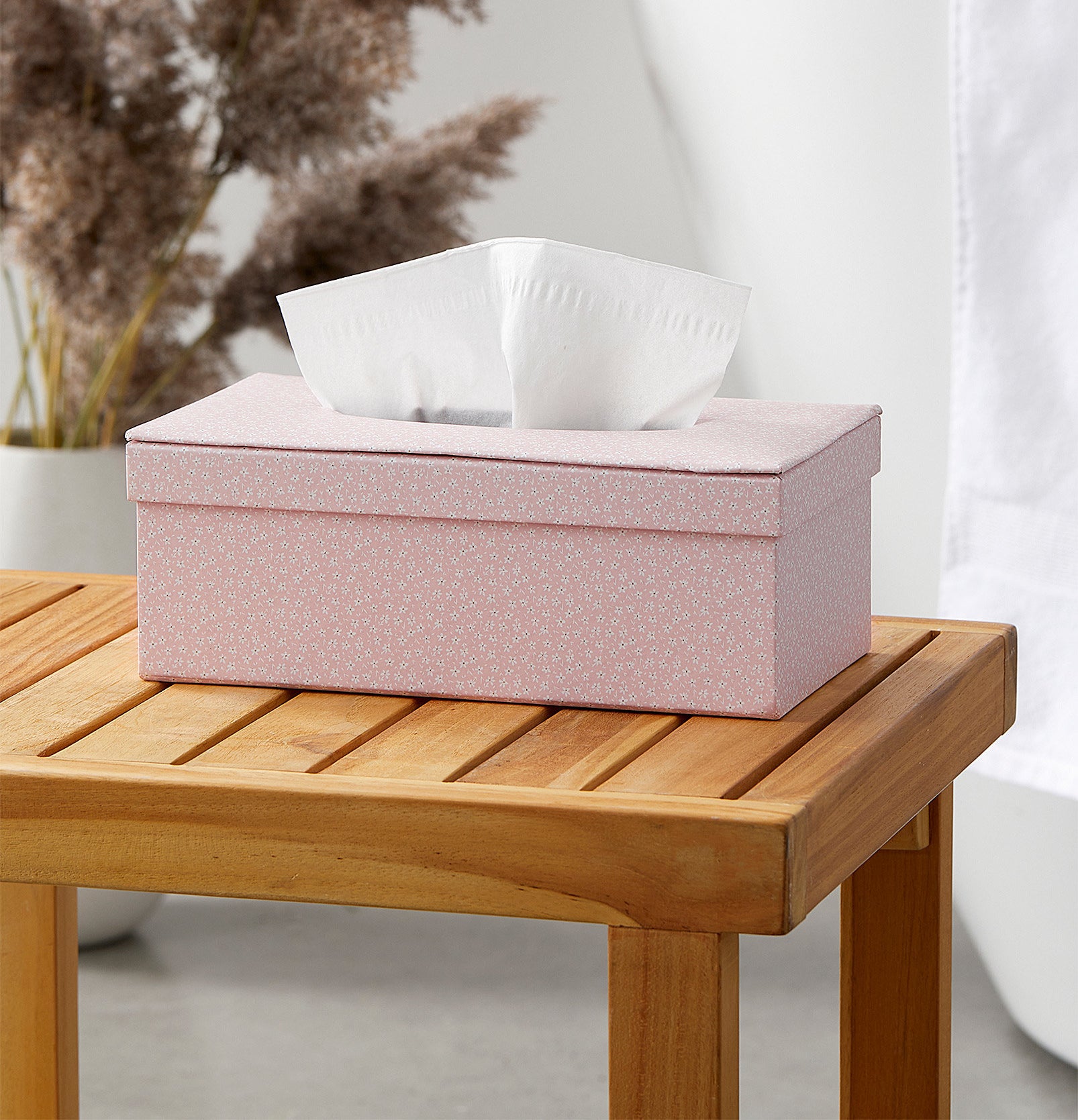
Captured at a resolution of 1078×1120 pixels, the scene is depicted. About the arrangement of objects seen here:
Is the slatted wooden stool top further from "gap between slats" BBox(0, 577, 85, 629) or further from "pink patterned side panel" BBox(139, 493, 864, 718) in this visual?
"gap between slats" BBox(0, 577, 85, 629)

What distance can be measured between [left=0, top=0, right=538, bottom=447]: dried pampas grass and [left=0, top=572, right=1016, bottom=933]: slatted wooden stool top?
69 centimetres

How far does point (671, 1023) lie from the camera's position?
609 mm

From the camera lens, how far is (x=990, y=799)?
4.43ft

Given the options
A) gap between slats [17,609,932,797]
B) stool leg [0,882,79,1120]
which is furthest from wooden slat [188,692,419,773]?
stool leg [0,882,79,1120]

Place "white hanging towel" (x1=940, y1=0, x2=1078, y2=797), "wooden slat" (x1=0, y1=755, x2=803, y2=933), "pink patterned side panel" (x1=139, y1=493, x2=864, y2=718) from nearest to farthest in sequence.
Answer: "wooden slat" (x1=0, y1=755, x2=803, y2=933)
"pink patterned side panel" (x1=139, y1=493, x2=864, y2=718)
"white hanging towel" (x1=940, y1=0, x2=1078, y2=797)

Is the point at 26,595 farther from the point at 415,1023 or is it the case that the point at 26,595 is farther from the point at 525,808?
the point at 415,1023

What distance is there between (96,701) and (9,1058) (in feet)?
0.89

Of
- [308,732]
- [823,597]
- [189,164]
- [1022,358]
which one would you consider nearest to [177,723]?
[308,732]

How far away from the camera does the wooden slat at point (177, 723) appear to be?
652 millimetres

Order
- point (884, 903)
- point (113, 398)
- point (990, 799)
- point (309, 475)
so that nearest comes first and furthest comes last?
point (309, 475), point (884, 903), point (990, 799), point (113, 398)

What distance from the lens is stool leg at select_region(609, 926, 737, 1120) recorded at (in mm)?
601

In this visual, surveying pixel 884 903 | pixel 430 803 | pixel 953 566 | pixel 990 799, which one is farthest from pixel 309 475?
pixel 990 799

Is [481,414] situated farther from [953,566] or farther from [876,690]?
[953,566]

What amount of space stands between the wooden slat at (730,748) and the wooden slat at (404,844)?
2 cm
